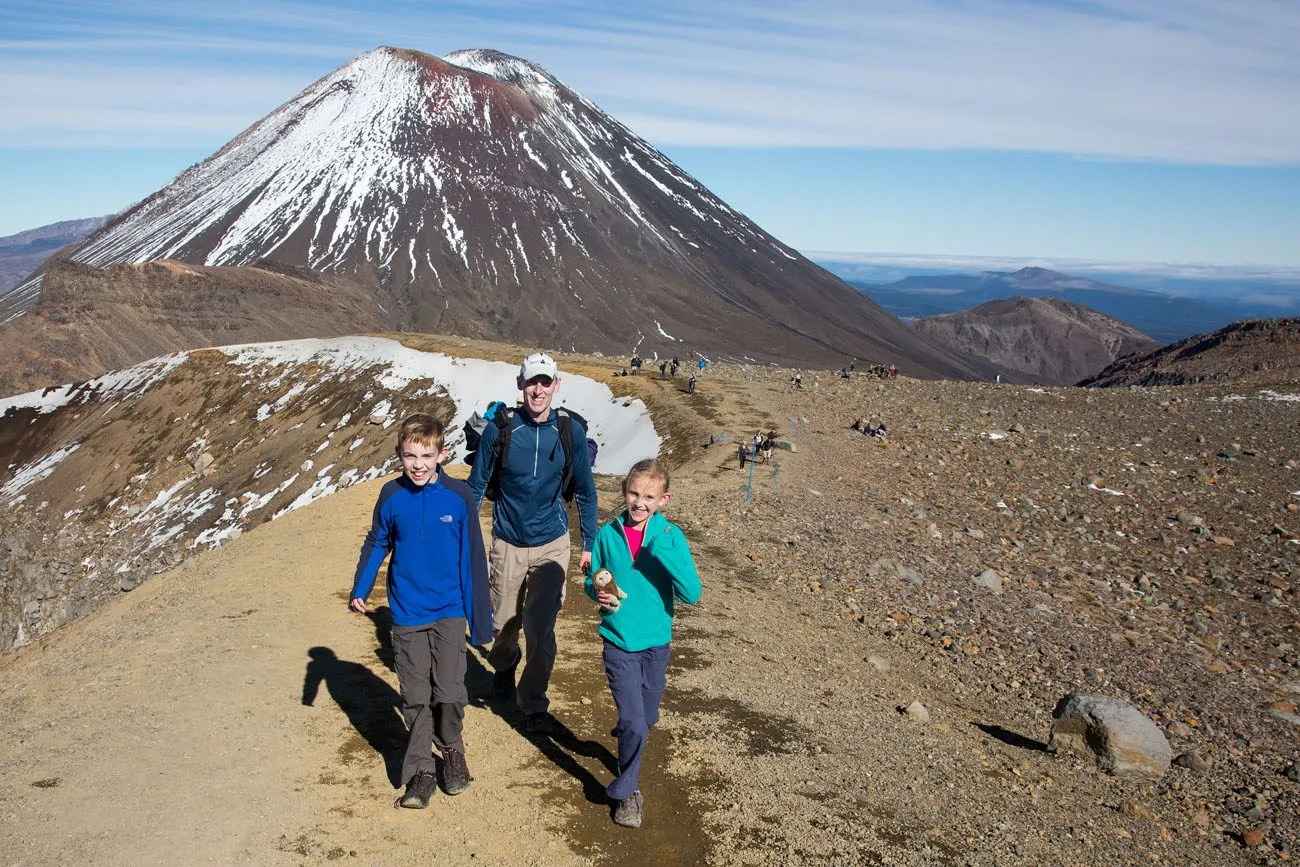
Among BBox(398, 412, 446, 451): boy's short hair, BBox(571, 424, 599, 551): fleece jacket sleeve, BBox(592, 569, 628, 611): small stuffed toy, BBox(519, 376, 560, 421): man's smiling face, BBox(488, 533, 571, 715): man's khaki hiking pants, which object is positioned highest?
BBox(519, 376, 560, 421): man's smiling face

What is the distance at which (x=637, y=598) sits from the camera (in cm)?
581

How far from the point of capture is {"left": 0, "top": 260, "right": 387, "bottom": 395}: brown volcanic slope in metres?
88.2

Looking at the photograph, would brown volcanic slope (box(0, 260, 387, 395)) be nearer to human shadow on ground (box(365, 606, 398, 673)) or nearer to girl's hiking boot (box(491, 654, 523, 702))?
human shadow on ground (box(365, 606, 398, 673))

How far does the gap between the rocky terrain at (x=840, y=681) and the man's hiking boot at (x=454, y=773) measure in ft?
0.38

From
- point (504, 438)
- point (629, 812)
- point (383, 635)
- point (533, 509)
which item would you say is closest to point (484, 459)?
point (504, 438)

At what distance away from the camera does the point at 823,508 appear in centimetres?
1758

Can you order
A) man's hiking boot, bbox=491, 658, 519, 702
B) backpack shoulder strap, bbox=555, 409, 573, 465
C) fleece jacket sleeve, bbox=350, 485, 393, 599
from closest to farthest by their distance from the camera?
fleece jacket sleeve, bbox=350, 485, 393, 599
backpack shoulder strap, bbox=555, 409, 573, 465
man's hiking boot, bbox=491, 658, 519, 702

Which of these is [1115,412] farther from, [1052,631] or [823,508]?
[1052,631]

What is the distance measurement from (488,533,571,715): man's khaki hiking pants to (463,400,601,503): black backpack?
450 millimetres

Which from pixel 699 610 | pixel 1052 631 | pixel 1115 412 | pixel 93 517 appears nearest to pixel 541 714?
pixel 699 610

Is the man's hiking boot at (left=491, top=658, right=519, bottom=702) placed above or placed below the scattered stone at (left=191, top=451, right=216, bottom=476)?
above

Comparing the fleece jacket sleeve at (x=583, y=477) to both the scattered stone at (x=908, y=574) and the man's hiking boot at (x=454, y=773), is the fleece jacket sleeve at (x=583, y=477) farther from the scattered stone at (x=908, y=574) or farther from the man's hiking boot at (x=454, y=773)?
the scattered stone at (x=908, y=574)

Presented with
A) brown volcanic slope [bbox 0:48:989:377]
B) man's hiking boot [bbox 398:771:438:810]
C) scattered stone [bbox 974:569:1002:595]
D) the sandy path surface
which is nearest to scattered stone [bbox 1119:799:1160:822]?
the sandy path surface

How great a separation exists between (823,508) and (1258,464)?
1283 cm
